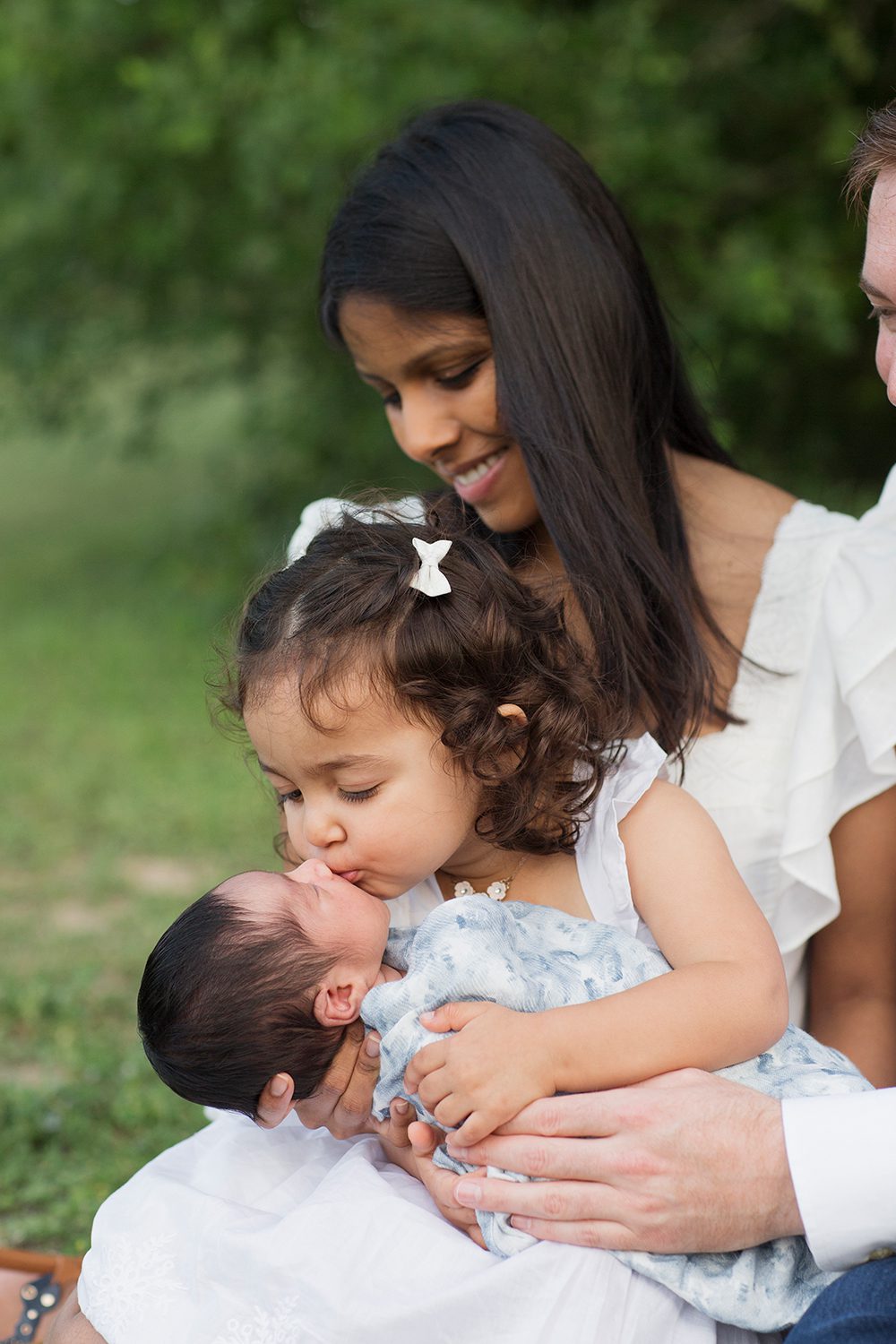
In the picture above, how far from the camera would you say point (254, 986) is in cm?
218

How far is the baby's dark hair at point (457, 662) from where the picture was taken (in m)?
2.36

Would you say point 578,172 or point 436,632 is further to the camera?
point 578,172

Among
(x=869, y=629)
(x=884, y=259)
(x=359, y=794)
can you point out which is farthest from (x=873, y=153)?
(x=359, y=794)

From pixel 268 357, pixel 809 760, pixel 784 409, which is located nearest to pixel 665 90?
pixel 784 409

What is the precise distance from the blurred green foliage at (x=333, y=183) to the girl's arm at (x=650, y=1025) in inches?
168

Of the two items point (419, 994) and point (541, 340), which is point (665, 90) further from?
point (419, 994)

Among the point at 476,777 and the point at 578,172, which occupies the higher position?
the point at 578,172

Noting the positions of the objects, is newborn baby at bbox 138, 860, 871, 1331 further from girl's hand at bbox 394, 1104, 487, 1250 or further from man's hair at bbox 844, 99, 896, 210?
man's hair at bbox 844, 99, 896, 210

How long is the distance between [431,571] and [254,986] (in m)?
0.71

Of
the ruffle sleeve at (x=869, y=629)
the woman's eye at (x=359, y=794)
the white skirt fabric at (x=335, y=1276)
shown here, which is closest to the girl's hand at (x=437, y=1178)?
the white skirt fabric at (x=335, y=1276)

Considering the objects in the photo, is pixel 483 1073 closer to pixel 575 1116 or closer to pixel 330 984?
pixel 575 1116

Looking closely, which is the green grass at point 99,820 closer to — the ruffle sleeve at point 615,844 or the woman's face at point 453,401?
the woman's face at point 453,401

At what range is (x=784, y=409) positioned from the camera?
9.21m

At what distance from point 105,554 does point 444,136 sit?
33.0ft
